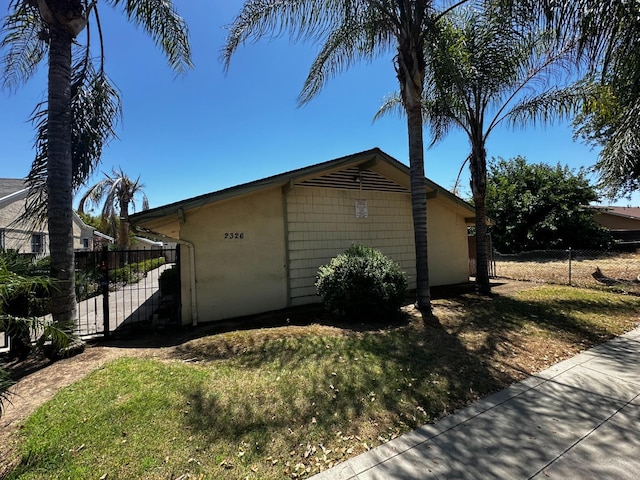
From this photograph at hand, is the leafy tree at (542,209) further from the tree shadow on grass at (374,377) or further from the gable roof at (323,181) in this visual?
the tree shadow on grass at (374,377)

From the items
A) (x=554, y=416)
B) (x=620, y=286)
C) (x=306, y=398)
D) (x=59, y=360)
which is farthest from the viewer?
(x=620, y=286)

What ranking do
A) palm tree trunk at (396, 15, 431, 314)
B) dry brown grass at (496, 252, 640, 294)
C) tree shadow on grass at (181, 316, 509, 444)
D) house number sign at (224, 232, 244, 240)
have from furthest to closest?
dry brown grass at (496, 252, 640, 294) → house number sign at (224, 232, 244, 240) → palm tree trunk at (396, 15, 431, 314) → tree shadow on grass at (181, 316, 509, 444)

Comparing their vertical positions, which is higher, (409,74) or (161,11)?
(161,11)

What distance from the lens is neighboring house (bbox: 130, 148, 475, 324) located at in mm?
7449

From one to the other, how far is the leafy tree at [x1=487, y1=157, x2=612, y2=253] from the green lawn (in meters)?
19.6

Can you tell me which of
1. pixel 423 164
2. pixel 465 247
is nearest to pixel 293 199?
pixel 423 164

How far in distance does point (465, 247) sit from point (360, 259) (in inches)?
320

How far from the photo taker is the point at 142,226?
7191 millimetres

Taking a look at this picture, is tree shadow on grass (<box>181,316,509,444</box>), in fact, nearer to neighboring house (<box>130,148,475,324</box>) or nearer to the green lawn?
the green lawn

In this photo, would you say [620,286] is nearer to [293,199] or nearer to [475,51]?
[475,51]

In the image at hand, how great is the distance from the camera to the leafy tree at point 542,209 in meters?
22.0

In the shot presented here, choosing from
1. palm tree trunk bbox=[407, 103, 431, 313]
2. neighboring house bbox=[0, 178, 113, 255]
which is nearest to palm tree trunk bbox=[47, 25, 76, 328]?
palm tree trunk bbox=[407, 103, 431, 313]

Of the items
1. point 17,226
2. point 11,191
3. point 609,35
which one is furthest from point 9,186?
point 609,35

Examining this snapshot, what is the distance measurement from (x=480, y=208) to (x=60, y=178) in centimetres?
1127
